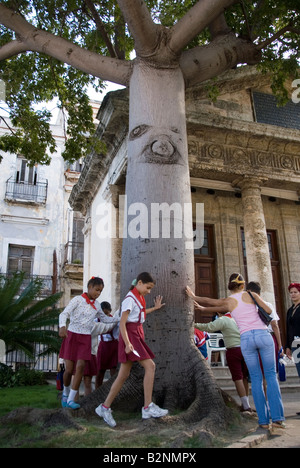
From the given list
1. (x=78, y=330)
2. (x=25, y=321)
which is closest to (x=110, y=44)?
Result: (x=78, y=330)

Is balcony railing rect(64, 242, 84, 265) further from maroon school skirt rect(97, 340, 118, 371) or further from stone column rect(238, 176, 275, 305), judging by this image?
maroon school skirt rect(97, 340, 118, 371)

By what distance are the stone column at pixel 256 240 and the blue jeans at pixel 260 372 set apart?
6153 millimetres

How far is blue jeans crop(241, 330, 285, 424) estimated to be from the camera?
159 inches

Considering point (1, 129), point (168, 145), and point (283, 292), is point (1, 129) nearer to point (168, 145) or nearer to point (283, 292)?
point (283, 292)

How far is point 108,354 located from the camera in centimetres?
648

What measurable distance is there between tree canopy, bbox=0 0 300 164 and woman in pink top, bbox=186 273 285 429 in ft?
12.8

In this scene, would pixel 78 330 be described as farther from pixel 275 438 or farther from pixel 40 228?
pixel 40 228

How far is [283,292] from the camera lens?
13.1 m

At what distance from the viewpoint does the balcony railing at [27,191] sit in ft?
69.5

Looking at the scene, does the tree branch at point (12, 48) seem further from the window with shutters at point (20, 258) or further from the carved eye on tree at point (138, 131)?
the window with shutters at point (20, 258)

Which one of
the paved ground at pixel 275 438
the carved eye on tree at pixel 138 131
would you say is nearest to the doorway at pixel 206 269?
the carved eye on tree at pixel 138 131

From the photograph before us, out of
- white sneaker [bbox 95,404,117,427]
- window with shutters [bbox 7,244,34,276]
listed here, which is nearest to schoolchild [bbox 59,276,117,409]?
white sneaker [bbox 95,404,117,427]

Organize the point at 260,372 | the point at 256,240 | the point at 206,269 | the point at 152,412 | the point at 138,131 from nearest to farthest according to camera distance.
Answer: the point at 152,412
the point at 260,372
the point at 138,131
the point at 256,240
the point at 206,269

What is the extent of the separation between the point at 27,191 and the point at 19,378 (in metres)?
12.6
